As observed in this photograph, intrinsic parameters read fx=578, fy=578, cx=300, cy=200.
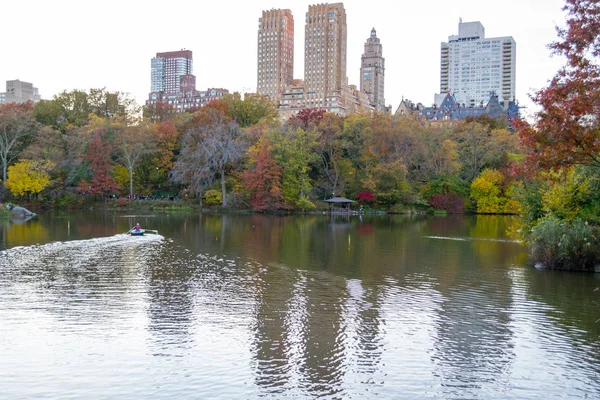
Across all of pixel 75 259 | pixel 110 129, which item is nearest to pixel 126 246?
pixel 75 259

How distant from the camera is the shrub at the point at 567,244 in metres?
22.7

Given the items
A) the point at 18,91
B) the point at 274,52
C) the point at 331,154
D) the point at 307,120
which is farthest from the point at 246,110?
the point at 18,91

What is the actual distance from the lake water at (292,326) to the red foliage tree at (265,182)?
3501 centimetres

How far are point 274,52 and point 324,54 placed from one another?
17.4 m

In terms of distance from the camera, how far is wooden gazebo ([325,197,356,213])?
64562mm

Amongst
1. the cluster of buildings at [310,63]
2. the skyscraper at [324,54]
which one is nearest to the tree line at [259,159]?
the cluster of buildings at [310,63]

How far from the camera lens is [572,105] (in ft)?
44.0

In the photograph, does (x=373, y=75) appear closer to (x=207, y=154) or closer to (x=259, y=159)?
(x=207, y=154)

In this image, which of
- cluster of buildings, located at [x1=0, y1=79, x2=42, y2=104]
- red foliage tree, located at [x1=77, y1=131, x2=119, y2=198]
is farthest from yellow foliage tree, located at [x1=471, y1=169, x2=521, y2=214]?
cluster of buildings, located at [x1=0, y1=79, x2=42, y2=104]

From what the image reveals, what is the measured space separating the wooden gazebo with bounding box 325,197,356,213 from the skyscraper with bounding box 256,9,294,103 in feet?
332

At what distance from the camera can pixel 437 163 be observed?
71.7 m

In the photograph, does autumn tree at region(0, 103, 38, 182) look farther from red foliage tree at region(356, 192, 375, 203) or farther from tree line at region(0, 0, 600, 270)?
red foliage tree at region(356, 192, 375, 203)

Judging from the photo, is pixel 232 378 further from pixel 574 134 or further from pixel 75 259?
pixel 75 259

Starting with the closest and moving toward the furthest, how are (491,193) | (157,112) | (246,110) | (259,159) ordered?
(259,159) < (491,193) < (246,110) < (157,112)
